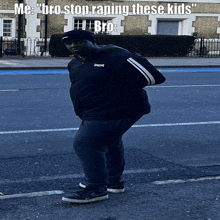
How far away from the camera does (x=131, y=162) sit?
6.59 metres

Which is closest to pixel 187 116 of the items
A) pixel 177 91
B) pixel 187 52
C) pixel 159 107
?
pixel 159 107

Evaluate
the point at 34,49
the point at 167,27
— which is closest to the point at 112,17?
the point at 167,27

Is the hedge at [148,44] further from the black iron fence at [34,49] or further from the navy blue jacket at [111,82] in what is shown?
the navy blue jacket at [111,82]

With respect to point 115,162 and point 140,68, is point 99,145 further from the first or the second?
point 140,68

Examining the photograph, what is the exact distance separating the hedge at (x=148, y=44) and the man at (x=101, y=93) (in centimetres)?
2095

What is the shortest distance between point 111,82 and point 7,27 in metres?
26.2

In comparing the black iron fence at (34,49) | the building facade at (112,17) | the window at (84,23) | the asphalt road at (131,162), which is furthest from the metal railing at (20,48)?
the asphalt road at (131,162)

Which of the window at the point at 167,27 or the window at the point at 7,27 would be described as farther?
the window at the point at 167,27

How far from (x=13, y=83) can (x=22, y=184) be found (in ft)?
32.5

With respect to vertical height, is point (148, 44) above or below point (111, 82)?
above

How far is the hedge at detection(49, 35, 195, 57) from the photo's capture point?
25703mm

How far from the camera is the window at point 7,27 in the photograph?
1168 inches

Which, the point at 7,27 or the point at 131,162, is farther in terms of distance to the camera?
the point at 7,27

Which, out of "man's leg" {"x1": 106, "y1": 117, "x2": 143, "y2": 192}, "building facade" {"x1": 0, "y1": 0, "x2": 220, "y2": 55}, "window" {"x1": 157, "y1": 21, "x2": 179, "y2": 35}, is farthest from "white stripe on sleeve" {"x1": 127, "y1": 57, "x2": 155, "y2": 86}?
"window" {"x1": 157, "y1": 21, "x2": 179, "y2": 35}
